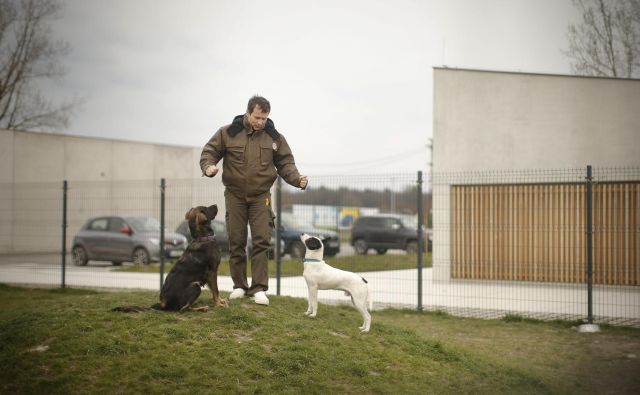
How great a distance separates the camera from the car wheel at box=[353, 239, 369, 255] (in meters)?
11.8

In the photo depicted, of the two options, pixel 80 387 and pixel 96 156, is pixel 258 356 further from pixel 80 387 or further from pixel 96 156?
pixel 96 156

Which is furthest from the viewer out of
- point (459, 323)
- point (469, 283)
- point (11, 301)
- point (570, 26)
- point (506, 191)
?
point (570, 26)

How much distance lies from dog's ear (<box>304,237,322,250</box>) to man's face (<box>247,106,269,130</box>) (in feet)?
4.44

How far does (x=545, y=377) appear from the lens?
684 centimetres

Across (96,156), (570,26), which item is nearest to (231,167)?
(570,26)

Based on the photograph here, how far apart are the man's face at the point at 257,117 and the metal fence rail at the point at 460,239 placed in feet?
14.5

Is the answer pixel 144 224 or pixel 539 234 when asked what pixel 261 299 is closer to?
pixel 539 234

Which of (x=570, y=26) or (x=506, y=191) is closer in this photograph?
(x=506, y=191)

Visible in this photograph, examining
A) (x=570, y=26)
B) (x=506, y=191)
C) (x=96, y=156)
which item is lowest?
(x=506, y=191)

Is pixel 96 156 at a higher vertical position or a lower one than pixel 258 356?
higher

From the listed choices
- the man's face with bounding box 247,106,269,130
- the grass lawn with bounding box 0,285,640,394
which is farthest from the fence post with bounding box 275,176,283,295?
the man's face with bounding box 247,106,269,130

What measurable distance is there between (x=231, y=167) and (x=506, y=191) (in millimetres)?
9451

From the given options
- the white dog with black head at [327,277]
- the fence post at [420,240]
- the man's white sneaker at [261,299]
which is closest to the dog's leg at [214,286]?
the man's white sneaker at [261,299]

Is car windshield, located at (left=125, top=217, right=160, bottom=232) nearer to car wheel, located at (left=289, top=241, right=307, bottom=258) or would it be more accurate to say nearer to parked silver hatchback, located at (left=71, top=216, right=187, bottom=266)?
parked silver hatchback, located at (left=71, top=216, right=187, bottom=266)
